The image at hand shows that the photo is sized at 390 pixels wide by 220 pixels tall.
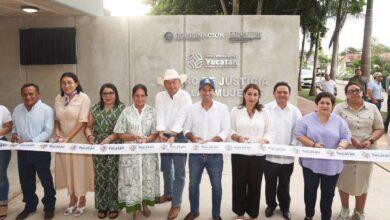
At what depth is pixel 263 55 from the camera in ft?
27.5

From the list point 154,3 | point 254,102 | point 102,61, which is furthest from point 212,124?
point 154,3

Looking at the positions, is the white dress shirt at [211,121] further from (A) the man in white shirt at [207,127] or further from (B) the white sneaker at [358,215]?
(B) the white sneaker at [358,215]

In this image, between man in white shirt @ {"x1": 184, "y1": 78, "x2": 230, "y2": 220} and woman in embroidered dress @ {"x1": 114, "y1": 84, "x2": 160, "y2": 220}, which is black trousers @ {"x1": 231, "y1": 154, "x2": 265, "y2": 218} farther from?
woman in embroidered dress @ {"x1": 114, "y1": 84, "x2": 160, "y2": 220}

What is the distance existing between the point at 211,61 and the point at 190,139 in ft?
15.0

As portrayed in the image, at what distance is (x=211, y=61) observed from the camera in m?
8.44

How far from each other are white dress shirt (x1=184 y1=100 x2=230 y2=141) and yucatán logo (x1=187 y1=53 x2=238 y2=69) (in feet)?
14.7

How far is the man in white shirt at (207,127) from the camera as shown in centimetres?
402

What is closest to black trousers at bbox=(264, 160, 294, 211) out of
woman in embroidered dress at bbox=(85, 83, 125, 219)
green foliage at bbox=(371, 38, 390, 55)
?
woman in embroidered dress at bbox=(85, 83, 125, 219)

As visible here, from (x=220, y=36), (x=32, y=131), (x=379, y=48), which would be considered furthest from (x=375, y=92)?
(x=379, y=48)

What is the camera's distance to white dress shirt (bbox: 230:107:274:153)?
395cm

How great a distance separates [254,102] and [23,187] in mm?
2908

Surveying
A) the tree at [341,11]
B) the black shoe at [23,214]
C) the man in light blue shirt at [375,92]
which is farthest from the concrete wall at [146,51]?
the tree at [341,11]

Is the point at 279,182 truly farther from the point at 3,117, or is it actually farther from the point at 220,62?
the point at 220,62

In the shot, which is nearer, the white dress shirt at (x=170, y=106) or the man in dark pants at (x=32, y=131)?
the man in dark pants at (x=32, y=131)
